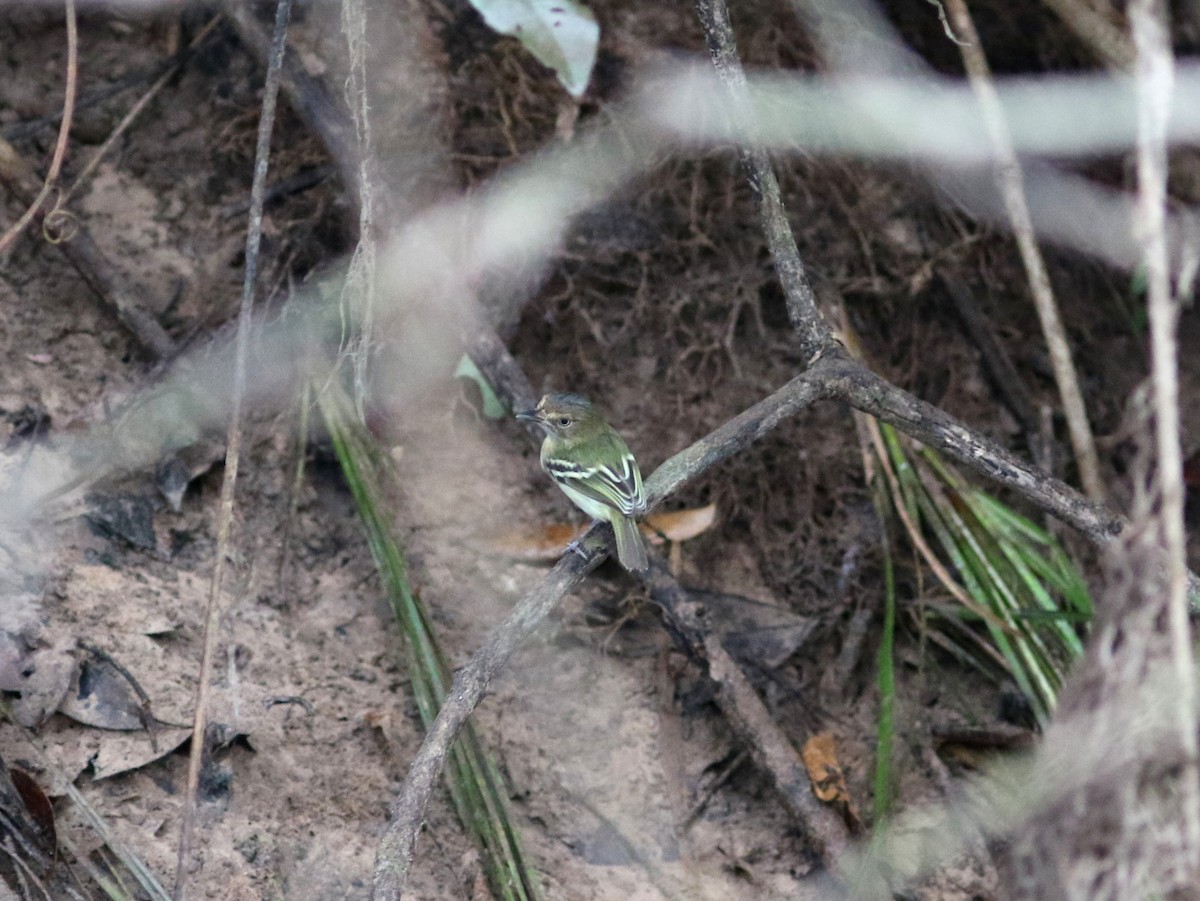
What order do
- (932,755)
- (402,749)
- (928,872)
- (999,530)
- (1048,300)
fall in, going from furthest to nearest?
(1048,300)
(999,530)
(932,755)
(928,872)
(402,749)

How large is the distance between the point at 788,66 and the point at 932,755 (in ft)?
10.1

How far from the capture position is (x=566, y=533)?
4.87 m

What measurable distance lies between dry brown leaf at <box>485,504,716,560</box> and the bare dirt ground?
8cm

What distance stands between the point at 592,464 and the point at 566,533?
625 mm

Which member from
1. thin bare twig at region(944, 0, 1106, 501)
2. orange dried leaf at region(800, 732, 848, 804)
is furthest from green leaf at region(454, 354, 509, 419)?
thin bare twig at region(944, 0, 1106, 501)

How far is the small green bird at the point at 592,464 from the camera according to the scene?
4.03 metres

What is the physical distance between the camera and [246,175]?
503 centimetres

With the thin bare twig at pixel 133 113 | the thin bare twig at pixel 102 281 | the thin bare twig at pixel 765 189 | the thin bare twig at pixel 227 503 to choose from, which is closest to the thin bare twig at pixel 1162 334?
the thin bare twig at pixel 765 189

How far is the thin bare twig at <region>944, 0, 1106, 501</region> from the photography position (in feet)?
17.3

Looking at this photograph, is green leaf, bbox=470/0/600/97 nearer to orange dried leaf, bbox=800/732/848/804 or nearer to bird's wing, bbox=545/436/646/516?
bird's wing, bbox=545/436/646/516

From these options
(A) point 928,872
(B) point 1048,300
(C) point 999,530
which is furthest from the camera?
(B) point 1048,300

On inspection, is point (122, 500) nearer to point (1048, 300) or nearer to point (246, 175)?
point (246, 175)

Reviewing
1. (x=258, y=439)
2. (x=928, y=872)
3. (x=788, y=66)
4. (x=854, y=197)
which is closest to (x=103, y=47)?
(x=258, y=439)

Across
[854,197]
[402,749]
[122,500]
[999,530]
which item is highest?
[854,197]
